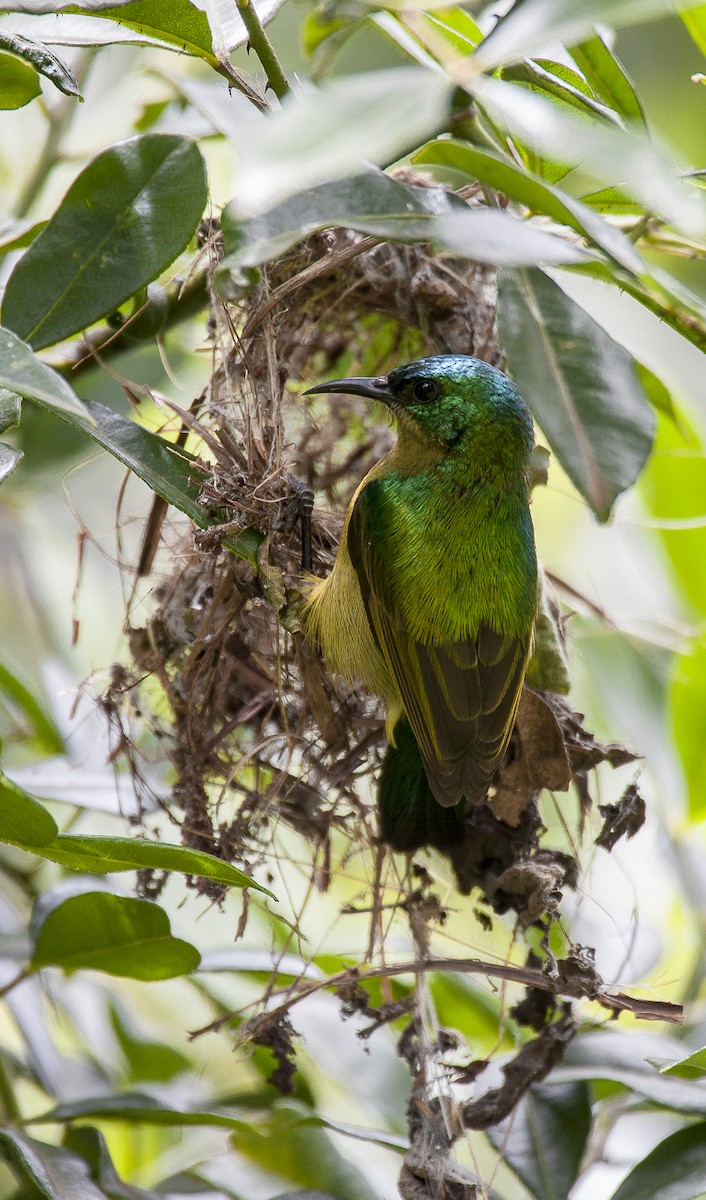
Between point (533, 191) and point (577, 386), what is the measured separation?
229mm

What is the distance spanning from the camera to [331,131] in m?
0.92

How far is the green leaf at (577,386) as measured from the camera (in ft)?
4.10

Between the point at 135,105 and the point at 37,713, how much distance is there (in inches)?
49.0

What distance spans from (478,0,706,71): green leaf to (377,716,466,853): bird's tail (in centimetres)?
110

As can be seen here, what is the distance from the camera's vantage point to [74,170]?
2.89m

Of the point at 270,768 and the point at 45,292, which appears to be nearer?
the point at 45,292

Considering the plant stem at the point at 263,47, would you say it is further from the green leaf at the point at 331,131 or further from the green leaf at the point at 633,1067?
the green leaf at the point at 633,1067

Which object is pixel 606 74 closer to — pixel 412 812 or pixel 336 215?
pixel 336 215

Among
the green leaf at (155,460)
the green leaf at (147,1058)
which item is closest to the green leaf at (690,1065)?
the green leaf at (155,460)

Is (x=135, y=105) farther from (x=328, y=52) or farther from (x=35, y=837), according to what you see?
(x=35, y=837)

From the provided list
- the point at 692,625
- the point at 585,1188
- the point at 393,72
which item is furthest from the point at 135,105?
the point at 585,1188

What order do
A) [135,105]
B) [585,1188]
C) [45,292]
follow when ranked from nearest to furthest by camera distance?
[45,292], [585,1188], [135,105]

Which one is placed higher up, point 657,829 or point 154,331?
point 154,331

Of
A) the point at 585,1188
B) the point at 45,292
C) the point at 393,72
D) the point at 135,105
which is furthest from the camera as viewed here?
the point at 135,105
